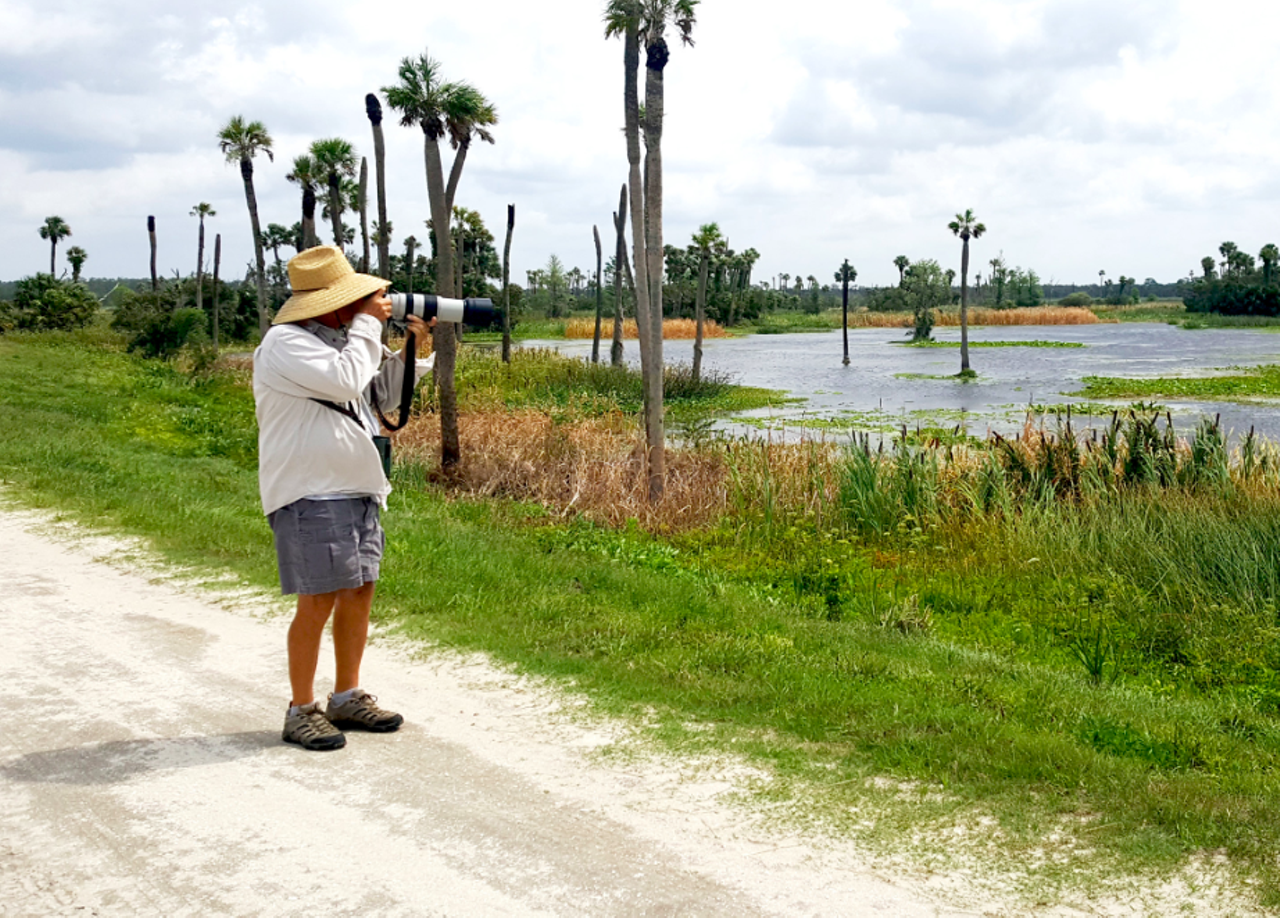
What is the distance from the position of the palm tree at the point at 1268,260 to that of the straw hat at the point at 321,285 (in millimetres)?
114663

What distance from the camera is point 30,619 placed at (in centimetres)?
640

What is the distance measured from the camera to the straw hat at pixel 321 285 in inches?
167

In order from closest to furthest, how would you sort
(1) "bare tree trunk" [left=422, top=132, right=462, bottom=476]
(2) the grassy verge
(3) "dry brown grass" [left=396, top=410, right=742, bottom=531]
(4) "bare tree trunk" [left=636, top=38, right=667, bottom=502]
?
(2) the grassy verge → (3) "dry brown grass" [left=396, top=410, right=742, bottom=531] → (4) "bare tree trunk" [left=636, top=38, right=667, bottom=502] → (1) "bare tree trunk" [left=422, top=132, right=462, bottom=476]

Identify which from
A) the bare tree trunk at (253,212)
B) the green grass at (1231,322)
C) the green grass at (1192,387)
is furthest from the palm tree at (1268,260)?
the bare tree trunk at (253,212)

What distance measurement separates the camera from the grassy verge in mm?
4008

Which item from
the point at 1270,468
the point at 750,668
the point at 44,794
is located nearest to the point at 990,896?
the point at 750,668

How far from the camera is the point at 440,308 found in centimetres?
470

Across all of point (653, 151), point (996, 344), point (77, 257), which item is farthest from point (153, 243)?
point (653, 151)

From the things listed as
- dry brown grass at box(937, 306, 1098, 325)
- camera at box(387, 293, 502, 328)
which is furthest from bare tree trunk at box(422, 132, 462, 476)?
dry brown grass at box(937, 306, 1098, 325)

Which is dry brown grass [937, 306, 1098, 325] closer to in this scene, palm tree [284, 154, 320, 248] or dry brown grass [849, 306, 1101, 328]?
dry brown grass [849, 306, 1101, 328]

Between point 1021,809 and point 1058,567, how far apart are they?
5.74 meters

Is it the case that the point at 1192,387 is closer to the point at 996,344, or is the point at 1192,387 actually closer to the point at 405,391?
the point at 405,391

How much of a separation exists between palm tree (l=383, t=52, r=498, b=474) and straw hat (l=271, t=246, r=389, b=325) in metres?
10.8

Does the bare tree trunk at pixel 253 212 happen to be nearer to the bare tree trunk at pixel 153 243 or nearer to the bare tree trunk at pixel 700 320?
the bare tree trunk at pixel 700 320
